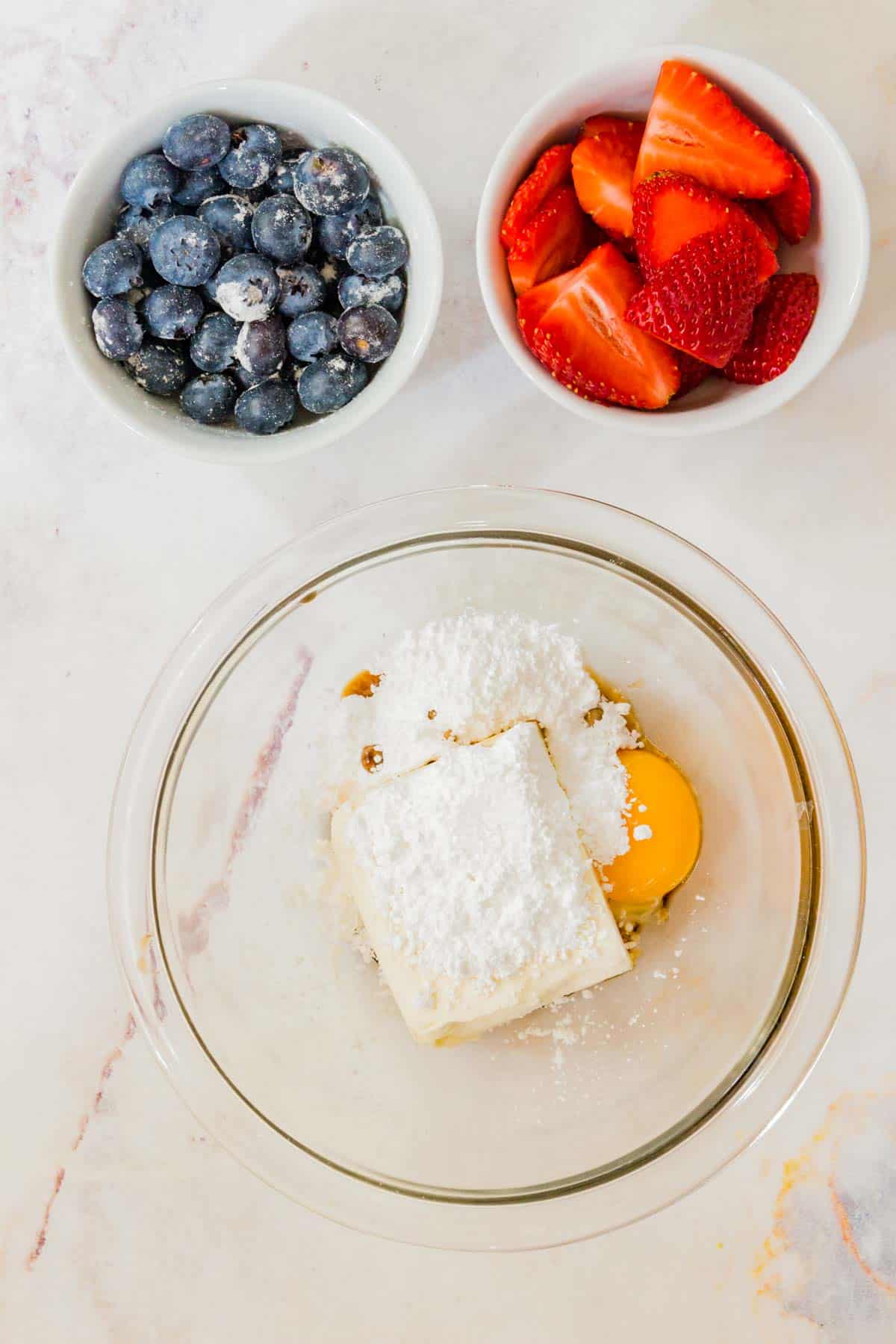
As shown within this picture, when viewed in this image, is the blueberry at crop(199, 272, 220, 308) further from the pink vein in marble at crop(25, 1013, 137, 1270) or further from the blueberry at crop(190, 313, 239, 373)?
the pink vein in marble at crop(25, 1013, 137, 1270)

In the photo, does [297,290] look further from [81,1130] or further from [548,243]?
[81,1130]

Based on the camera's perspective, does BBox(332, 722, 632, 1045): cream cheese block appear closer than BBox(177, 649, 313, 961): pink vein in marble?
Yes

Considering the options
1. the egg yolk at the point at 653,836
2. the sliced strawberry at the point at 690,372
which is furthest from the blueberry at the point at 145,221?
the egg yolk at the point at 653,836

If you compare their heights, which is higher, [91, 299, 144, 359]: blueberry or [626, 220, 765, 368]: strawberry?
[91, 299, 144, 359]: blueberry

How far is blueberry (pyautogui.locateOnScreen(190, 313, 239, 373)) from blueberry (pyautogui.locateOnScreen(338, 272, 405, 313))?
120 millimetres

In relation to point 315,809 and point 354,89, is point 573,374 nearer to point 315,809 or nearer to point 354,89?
point 354,89

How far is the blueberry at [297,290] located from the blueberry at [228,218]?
0.05 meters

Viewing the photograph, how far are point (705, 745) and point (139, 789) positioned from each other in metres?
0.66

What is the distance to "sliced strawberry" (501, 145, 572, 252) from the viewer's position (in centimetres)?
105

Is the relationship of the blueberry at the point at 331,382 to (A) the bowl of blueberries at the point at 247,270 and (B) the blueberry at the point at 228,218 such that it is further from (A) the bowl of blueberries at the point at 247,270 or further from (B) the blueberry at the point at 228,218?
(B) the blueberry at the point at 228,218

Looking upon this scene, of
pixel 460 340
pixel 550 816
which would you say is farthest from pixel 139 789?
pixel 460 340

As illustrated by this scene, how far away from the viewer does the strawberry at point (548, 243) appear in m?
1.05

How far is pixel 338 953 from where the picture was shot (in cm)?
118

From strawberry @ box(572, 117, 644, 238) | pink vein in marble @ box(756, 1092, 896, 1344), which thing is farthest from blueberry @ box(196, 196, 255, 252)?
pink vein in marble @ box(756, 1092, 896, 1344)
